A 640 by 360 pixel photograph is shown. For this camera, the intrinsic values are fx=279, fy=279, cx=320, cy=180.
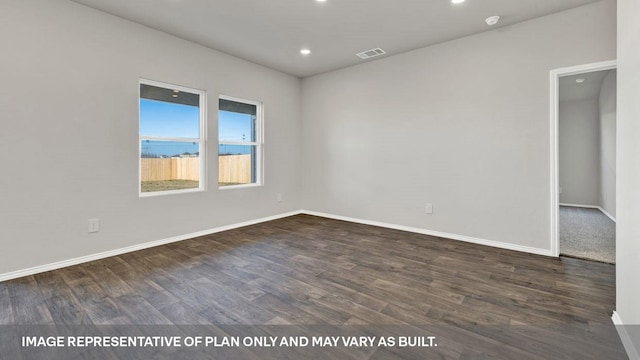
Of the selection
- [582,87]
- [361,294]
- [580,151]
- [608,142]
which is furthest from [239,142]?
[580,151]

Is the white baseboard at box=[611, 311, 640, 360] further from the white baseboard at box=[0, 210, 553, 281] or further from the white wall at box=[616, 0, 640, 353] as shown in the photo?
the white baseboard at box=[0, 210, 553, 281]

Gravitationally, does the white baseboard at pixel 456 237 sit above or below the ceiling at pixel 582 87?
below

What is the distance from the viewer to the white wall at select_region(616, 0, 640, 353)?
151 centimetres

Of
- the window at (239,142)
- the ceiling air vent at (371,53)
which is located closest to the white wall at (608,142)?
the ceiling air vent at (371,53)

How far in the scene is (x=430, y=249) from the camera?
3490 mm

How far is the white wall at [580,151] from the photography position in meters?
6.41

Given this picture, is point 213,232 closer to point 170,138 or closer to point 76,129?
point 170,138

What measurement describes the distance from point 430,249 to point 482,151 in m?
1.47

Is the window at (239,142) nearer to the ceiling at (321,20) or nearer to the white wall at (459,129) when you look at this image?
the ceiling at (321,20)

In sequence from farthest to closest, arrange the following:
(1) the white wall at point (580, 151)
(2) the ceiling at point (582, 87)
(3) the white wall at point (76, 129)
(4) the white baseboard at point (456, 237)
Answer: (1) the white wall at point (580, 151) < (2) the ceiling at point (582, 87) < (4) the white baseboard at point (456, 237) < (3) the white wall at point (76, 129)

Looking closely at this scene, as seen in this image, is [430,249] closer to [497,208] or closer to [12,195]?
[497,208]

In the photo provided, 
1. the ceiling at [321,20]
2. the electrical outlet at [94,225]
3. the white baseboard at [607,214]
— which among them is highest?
the ceiling at [321,20]

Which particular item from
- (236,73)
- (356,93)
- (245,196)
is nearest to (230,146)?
(245,196)

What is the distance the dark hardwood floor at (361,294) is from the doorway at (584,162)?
952 millimetres
